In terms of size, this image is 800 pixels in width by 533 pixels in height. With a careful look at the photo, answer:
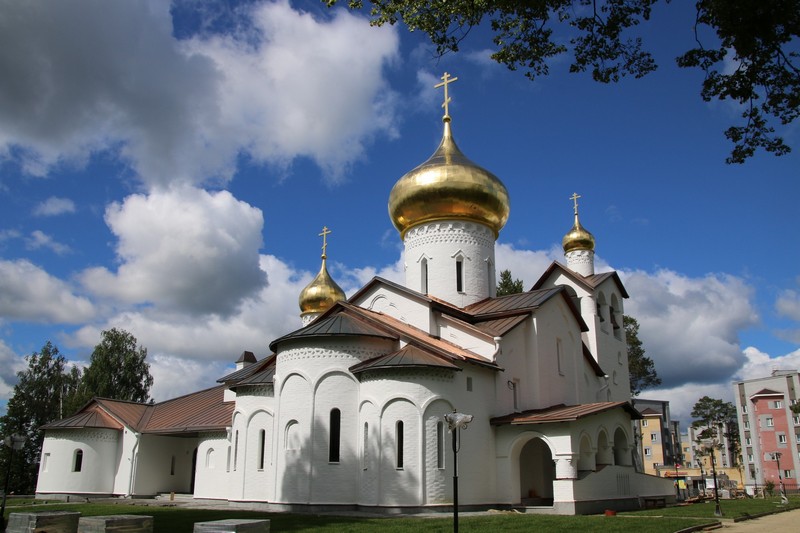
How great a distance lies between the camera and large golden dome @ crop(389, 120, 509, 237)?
23.1m

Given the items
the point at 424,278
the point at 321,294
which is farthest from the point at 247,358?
the point at 424,278

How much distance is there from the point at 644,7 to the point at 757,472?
58.1 m

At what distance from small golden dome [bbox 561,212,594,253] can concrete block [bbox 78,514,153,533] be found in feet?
80.9

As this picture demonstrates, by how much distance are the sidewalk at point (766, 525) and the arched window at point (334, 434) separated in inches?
364

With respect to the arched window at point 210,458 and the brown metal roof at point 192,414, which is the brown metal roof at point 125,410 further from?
the arched window at point 210,458

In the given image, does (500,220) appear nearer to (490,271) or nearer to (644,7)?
(490,271)

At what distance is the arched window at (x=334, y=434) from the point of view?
17359mm

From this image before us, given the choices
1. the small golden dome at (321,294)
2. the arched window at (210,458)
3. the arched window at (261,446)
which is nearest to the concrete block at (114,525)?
the arched window at (261,446)

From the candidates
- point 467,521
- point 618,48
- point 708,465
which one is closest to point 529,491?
point 467,521

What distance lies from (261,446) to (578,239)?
1805 cm

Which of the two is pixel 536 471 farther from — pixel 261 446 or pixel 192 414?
pixel 192 414

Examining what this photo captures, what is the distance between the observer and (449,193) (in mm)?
23156

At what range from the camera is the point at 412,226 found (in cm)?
2445

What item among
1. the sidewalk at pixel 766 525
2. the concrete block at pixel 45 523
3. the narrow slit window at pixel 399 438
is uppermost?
the narrow slit window at pixel 399 438
